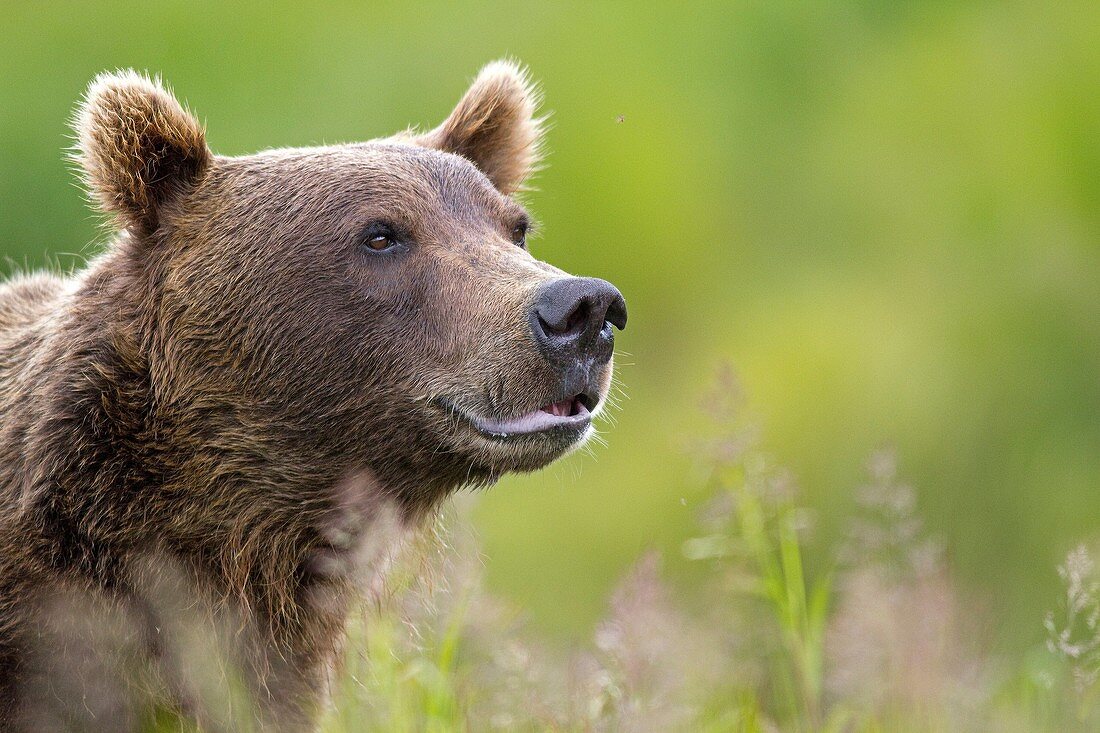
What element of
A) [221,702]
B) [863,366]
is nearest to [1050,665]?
[221,702]

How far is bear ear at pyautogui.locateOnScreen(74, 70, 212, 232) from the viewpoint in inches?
183

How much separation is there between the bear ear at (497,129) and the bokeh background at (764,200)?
5.88 m

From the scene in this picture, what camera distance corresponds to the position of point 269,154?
4969 millimetres

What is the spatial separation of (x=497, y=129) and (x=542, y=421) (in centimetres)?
166

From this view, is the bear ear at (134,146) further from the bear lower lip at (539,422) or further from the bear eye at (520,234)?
the bear lower lip at (539,422)

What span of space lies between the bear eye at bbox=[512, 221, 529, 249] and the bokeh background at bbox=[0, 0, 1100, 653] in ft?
20.4

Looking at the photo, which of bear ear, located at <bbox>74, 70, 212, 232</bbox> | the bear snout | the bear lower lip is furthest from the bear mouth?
bear ear, located at <bbox>74, 70, 212, 232</bbox>

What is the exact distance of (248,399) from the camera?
453 centimetres

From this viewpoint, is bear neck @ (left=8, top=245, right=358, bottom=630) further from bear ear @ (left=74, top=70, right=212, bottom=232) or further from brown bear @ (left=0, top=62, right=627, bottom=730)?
bear ear @ (left=74, top=70, right=212, bottom=232)

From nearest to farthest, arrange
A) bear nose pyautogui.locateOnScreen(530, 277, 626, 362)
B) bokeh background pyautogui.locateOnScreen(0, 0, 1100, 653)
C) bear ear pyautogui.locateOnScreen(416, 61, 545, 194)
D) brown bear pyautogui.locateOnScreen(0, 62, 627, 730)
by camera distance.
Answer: bear nose pyautogui.locateOnScreen(530, 277, 626, 362)
brown bear pyautogui.locateOnScreen(0, 62, 627, 730)
bear ear pyautogui.locateOnScreen(416, 61, 545, 194)
bokeh background pyautogui.locateOnScreen(0, 0, 1100, 653)

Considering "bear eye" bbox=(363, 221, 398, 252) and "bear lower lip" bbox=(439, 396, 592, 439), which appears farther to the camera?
"bear eye" bbox=(363, 221, 398, 252)

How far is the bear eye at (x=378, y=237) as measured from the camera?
4.64 m

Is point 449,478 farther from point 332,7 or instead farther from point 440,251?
point 332,7

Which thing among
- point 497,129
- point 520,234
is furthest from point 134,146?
point 497,129
